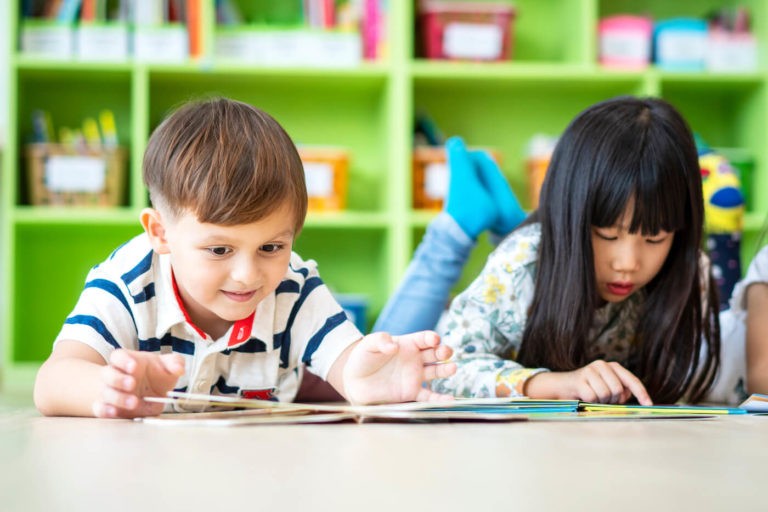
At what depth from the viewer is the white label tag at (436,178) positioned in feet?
8.21

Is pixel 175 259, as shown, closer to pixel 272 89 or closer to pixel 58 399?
pixel 58 399

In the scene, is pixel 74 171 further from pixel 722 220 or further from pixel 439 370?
pixel 439 370

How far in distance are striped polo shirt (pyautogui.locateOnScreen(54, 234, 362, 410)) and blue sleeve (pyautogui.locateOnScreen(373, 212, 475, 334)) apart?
0.59 metres

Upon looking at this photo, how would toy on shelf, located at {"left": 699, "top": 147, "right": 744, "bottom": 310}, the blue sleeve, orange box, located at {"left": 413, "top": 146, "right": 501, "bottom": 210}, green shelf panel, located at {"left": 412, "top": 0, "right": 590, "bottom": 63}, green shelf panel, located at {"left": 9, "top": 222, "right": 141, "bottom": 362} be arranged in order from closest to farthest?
the blue sleeve
toy on shelf, located at {"left": 699, "top": 147, "right": 744, "bottom": 310}
orange box, located at {"left": 413, "top": 146, "right": 501, "bottom": 210}
green shelf panel, located at {"left": 9, "top": 222, "right": 141, "bottom": 362}
green shelf panel, located at {"left": 412, "top": 0, "right": 590, "bottom": 63}

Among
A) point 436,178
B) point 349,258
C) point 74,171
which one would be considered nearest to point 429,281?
point 436,178

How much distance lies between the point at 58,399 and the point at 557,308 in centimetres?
63

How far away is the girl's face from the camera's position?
114 centimetres

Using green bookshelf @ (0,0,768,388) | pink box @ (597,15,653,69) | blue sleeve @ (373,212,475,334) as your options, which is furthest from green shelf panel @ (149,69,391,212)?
blue sleeve @ (373,212,475,334)

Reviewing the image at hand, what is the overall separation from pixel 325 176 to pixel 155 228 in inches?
61.2

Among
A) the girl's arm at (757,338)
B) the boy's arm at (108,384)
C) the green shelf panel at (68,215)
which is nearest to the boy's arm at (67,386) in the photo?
the boy's arm at (108,384)

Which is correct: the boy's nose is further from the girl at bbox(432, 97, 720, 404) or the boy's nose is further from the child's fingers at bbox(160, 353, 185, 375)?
the girl at bbox(432, 97, 720, 404)

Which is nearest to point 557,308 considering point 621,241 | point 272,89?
point 621,241

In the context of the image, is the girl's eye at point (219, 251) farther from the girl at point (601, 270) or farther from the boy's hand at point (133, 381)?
the girl at point (601, 270)

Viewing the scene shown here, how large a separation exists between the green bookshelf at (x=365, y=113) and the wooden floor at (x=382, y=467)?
71.1 inches
